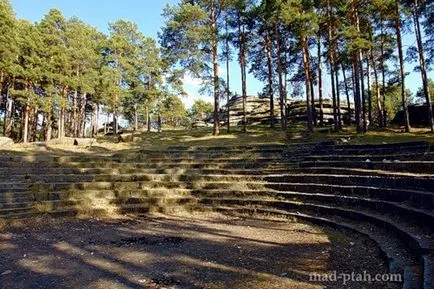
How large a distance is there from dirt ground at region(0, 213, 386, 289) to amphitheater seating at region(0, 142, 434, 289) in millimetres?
637

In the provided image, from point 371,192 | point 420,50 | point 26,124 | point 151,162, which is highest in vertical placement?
point 420,50

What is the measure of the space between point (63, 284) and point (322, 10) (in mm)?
24297

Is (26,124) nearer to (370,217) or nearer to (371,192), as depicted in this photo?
(371,192)

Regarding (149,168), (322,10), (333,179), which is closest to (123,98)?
(322,10)

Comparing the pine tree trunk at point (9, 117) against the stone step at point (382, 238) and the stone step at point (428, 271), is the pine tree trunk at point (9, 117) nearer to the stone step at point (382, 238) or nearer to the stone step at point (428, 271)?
the stone step at point (382, 238)

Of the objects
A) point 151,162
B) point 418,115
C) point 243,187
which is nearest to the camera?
point 243,187

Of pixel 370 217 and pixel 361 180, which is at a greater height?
pixel 361 180

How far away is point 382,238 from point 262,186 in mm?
5339

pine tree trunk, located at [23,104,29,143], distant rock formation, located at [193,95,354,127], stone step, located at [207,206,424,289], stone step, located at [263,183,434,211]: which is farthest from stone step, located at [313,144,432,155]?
distant rock formation, located at [193,95,354,127]

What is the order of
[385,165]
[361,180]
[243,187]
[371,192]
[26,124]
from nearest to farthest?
[371,192]
[361,180]
[385,165]
[243,187]
[26,124]

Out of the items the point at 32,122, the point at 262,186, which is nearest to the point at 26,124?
the point at 32,122

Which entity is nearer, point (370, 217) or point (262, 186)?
point (370, 217)

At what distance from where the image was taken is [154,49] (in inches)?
1452

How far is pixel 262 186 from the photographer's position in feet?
36.4
